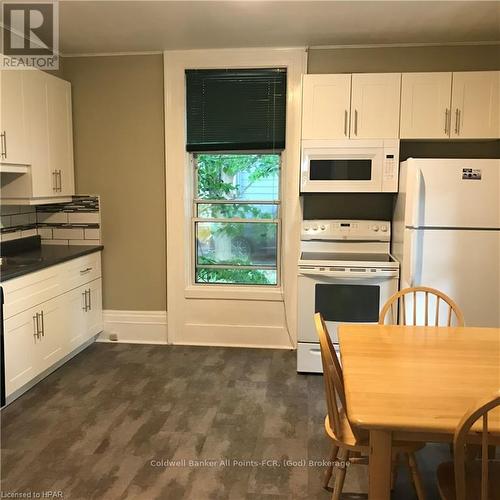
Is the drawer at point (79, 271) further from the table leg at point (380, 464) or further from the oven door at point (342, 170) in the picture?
the table leg at point (380, 464)

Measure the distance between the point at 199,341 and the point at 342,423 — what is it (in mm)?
2467

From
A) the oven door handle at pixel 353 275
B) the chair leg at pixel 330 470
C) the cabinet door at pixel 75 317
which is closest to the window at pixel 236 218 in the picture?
the oven door handle at pixel 353 275

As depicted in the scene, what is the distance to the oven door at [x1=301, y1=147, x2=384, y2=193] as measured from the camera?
12.2ft

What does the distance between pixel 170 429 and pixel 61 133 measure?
8.37ft

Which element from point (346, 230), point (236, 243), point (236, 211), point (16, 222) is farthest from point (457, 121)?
point (16, 222)

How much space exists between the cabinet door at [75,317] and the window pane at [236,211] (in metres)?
1.19

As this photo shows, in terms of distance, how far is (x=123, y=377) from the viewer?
12.0 feet

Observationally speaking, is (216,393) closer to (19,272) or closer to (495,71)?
(19,272)

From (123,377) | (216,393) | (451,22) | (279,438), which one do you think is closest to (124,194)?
(123,377)

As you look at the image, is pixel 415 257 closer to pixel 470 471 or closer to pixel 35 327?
pixel 470 471

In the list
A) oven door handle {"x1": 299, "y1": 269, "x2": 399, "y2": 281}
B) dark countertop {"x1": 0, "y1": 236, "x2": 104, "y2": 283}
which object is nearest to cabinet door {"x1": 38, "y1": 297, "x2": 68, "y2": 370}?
dark countertop {"x1": 0, "y1": 236, "x2": 104, "y2": 283}

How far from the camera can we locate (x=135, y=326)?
175 inches

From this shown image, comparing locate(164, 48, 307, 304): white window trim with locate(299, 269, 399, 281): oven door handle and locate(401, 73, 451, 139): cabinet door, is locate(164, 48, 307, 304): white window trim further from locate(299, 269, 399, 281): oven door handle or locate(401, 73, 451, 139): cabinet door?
locate(401, 73, 451, 139): cabinet door

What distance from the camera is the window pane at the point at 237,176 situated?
4.27 metres
